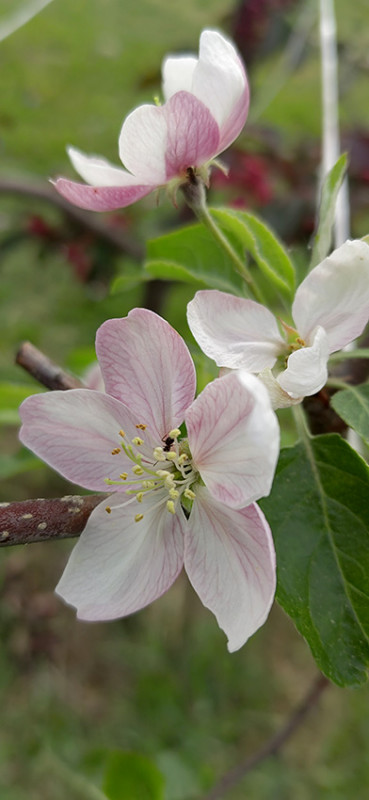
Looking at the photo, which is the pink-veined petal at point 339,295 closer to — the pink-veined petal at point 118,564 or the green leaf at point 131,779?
the pink-veined petal at point 118,564

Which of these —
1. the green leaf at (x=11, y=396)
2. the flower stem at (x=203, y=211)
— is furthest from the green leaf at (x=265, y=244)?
the green leaf at (x=11, y=396)

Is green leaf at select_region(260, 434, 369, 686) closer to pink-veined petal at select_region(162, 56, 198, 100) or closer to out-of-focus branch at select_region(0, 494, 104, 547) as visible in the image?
out-of-focus branch at select_region(0, 494, 104, 547)

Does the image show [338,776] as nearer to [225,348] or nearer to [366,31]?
[225,348]

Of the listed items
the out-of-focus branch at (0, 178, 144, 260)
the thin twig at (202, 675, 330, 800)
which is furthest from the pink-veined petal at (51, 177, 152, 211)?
the out-of-focus branch at (0, 178, 144, 260)

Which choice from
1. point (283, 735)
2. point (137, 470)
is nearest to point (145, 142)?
point (137, 470)

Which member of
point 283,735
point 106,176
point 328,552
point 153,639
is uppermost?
point 106,176

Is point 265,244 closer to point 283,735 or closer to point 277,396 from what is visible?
point 277,396
